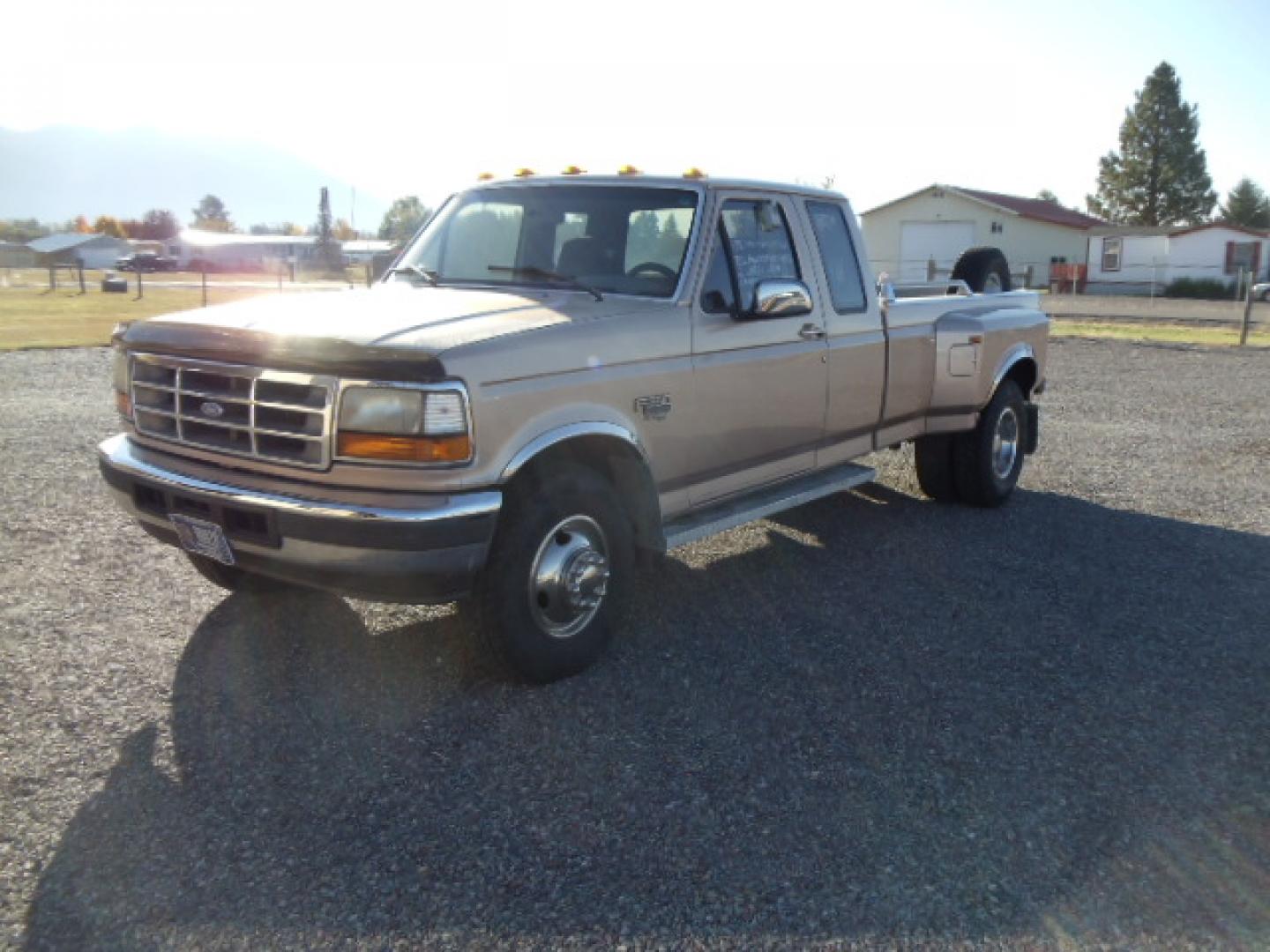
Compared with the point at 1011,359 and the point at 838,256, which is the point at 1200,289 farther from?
the point at 838,256

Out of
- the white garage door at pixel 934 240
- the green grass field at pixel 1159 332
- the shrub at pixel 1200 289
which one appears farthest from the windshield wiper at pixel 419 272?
the white garage door at pixel 934 240

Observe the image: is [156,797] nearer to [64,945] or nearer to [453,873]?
[64,945]

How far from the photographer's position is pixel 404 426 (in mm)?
3803

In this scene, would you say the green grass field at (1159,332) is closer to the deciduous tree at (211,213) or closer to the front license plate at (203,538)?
the front license plate at (203,538)

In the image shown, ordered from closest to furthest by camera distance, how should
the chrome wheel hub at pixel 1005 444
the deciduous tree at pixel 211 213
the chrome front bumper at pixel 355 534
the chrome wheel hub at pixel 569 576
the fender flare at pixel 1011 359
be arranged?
the chrome front bumper at pixel 355 534 → the chrome wheel hub at pixel 569 576 → the fender flare at pixel 1011 359 → the chrome wheel hub at pixel 1005 444 → the deciduous tree at pixel 211 213

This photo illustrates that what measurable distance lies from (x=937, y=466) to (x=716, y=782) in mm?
4378

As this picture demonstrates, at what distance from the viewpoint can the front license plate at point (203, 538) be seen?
162 inches

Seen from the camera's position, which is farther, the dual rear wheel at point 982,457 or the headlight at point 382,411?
the dual rear wheel at point 982,457

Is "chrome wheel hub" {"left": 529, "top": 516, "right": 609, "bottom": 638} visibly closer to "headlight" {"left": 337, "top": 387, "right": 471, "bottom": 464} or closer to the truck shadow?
the truck shadow

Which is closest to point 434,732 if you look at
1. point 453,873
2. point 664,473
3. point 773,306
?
point 453,873

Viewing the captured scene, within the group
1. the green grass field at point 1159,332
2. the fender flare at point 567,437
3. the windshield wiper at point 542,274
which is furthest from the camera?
the green grass field at point 1159,332

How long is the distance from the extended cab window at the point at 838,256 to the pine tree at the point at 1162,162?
70.3m

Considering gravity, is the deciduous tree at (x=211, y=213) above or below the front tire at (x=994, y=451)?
above

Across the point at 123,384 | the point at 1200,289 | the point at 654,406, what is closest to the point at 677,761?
the point at 654,406
